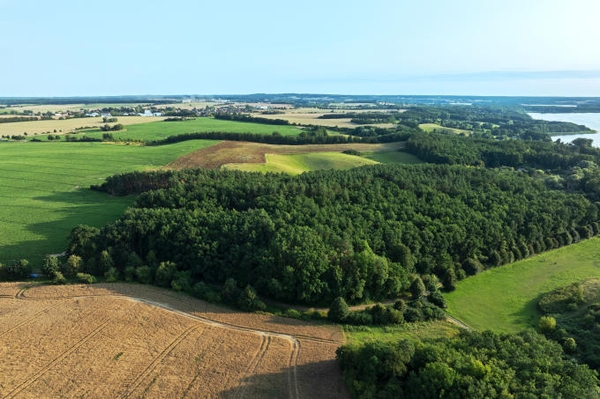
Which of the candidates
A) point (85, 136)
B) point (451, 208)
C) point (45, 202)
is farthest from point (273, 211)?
point (85, 136)

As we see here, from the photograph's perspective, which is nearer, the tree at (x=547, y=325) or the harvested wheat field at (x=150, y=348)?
the harvested wheat field at (x=150, y=348)

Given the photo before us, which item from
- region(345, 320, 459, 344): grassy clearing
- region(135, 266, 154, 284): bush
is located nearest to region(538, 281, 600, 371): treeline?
region(345, 320, 459, 344): grassy clearing

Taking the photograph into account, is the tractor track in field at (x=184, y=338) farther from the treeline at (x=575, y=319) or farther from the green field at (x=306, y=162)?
the green field at (x=306, y=162)

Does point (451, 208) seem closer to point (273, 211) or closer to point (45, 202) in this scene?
point (273, 211)

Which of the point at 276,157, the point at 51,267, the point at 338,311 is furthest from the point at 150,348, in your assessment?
the point at 276,157

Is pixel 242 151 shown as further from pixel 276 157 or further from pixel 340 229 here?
pixel 340 229

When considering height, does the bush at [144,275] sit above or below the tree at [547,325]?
above


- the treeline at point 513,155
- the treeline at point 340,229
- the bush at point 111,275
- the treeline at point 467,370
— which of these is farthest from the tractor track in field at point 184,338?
the treeline at point 513,155

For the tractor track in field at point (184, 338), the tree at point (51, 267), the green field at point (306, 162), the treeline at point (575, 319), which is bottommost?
the treeline at point (575, 319)
